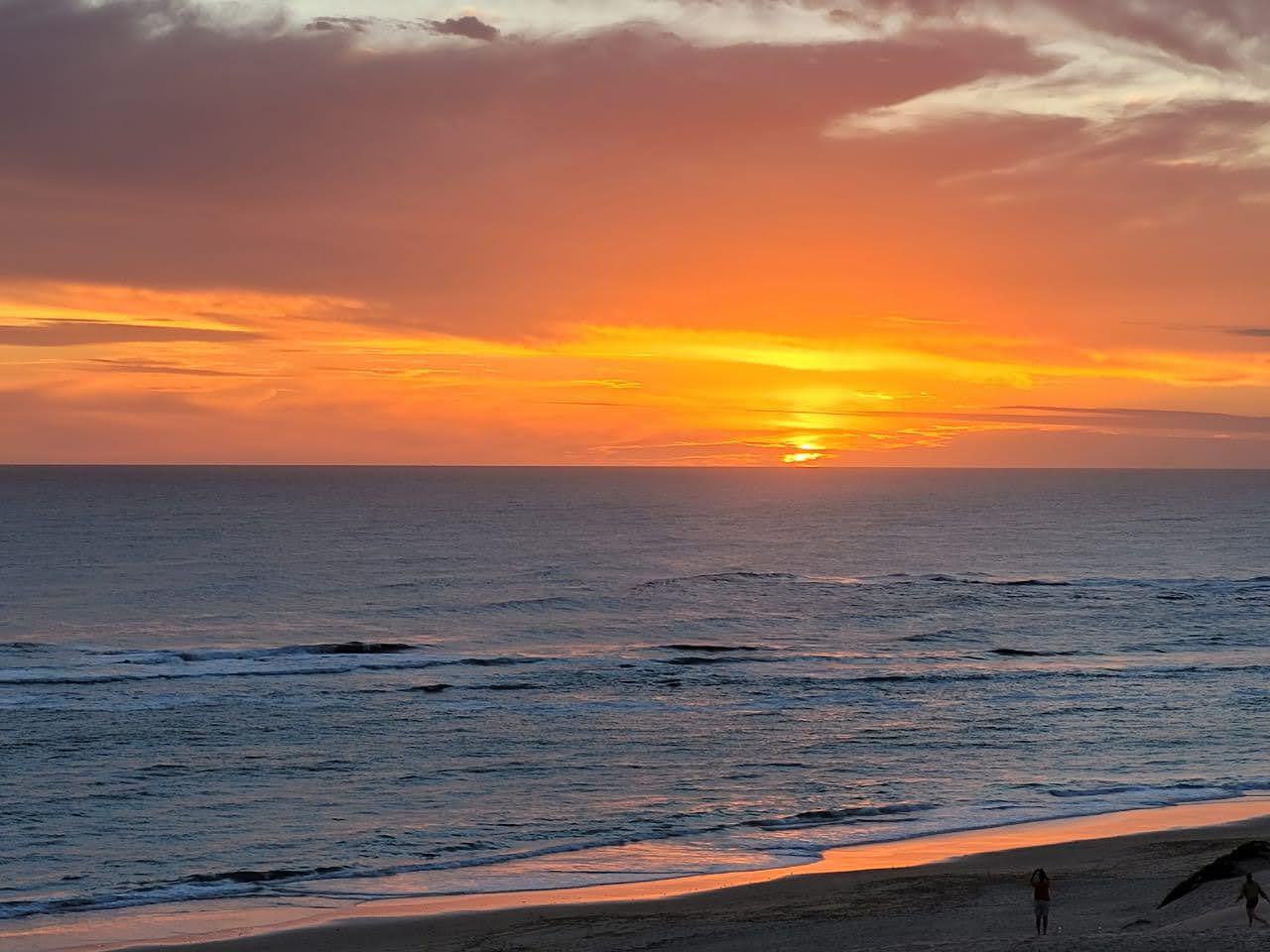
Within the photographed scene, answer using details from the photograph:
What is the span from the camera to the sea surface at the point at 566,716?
26.4 meters

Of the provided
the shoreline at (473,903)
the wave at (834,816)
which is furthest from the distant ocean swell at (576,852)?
the shoreline at (473,903)

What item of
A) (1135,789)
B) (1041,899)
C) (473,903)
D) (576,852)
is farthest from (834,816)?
(1041,899)

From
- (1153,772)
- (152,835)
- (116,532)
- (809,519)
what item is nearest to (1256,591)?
(1153,772)

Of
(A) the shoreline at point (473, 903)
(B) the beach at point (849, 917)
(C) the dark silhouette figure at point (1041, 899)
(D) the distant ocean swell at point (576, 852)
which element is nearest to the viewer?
(C) the dark silhouette figure at point (1041, 899)

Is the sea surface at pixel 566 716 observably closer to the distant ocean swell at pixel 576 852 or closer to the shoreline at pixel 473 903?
the distant ocean swell at pixel 576 852

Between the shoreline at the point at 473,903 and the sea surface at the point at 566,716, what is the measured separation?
2.30 ft

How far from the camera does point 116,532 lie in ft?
438

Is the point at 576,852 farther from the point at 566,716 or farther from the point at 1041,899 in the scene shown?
the point at 566,716

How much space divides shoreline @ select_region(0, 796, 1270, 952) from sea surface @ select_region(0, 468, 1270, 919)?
0.70 metres

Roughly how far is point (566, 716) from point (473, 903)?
18433 millimetres

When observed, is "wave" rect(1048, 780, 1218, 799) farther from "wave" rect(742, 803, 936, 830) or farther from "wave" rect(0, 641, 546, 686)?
"wave" rect(0, 641, 546, 686)

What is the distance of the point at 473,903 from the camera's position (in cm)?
2252

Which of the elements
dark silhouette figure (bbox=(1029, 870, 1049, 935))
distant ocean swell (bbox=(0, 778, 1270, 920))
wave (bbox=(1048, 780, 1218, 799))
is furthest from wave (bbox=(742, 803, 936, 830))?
dark silhouette figure (bbox=(1029, 870, 1049, 935))

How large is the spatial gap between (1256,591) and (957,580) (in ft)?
61.0
